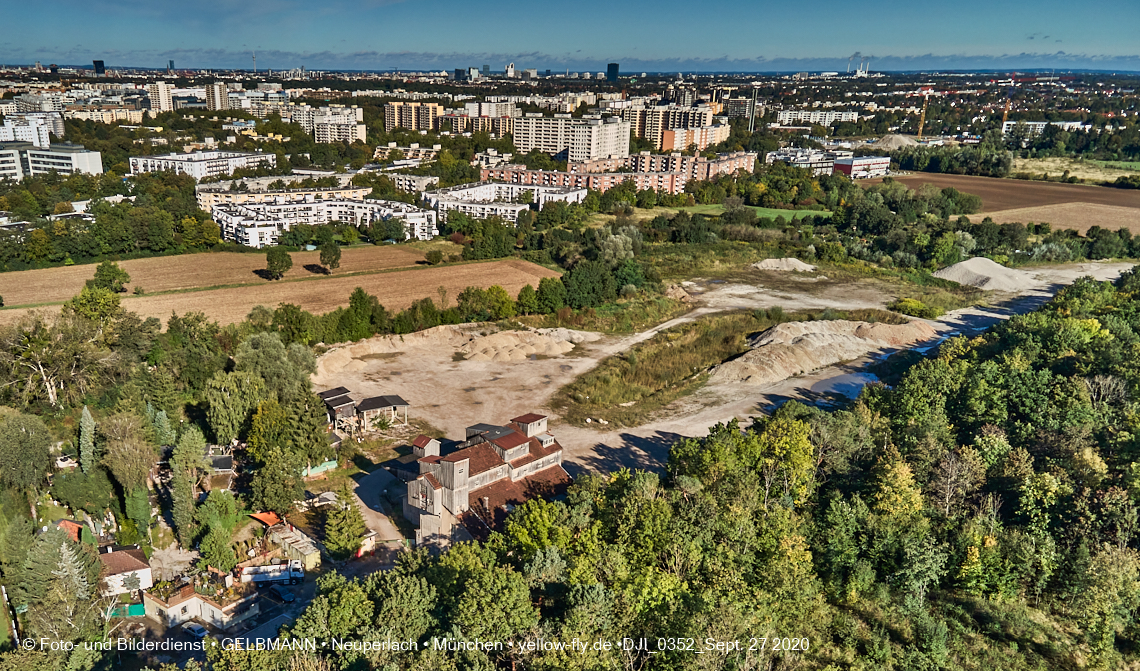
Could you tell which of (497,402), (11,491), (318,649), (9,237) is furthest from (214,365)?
(9,237)

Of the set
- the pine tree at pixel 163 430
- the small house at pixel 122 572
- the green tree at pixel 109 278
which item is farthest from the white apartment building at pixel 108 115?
the small house at pixel 122 572

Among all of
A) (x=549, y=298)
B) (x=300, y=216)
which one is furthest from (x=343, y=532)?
(x=300, y=216)

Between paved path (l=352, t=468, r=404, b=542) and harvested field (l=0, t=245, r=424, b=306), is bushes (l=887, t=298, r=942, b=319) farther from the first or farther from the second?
paved path (l=352, t=468, r=404, b=542)

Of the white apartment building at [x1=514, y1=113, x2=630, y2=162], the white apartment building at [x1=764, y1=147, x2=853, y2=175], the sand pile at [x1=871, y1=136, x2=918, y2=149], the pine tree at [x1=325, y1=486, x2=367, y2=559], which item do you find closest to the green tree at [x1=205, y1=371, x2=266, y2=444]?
the pine tree at [x1=325, y1=486, x2=367, y2=559]

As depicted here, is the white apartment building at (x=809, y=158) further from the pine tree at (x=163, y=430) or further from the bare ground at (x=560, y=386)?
the pine tree at (x=163, y=430)

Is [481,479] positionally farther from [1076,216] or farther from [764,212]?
[1076,216]
